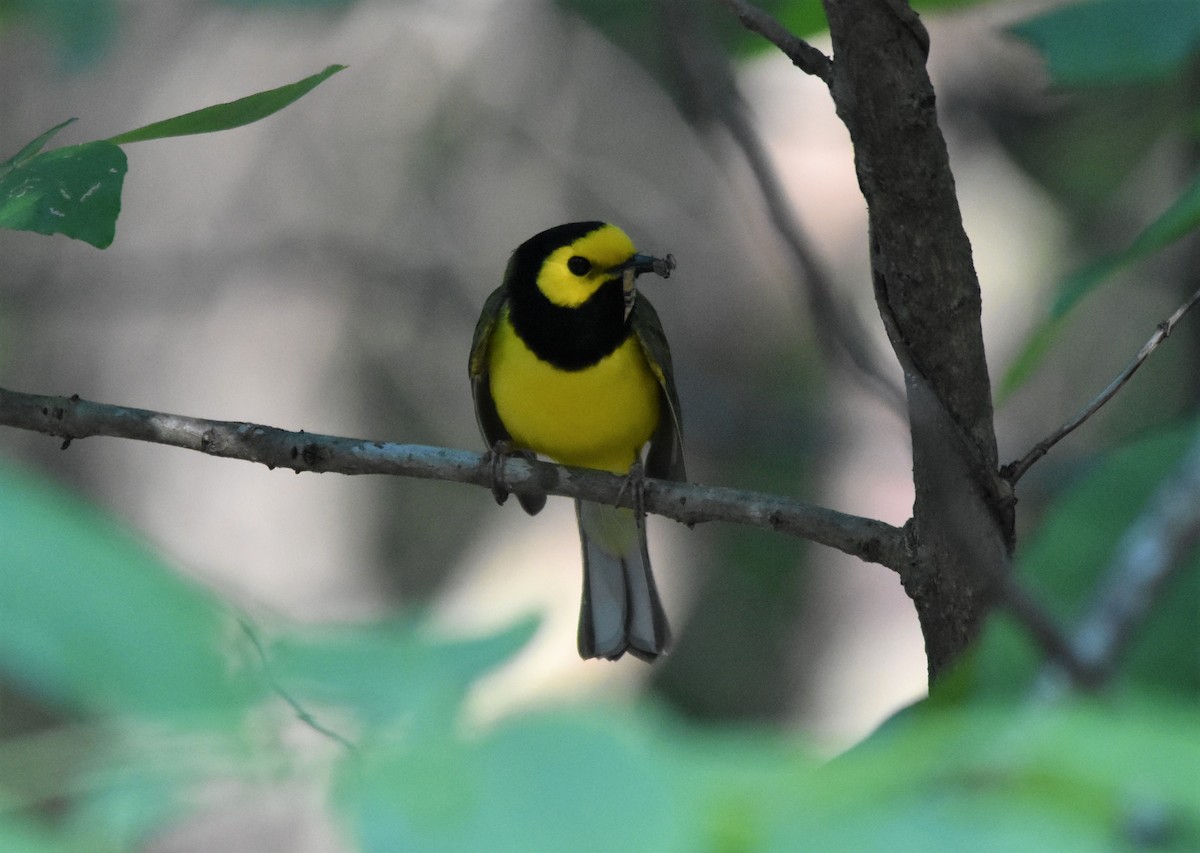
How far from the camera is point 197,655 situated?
63 cm

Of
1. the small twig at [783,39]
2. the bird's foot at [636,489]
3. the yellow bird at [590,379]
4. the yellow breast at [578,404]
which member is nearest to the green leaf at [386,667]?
the small twig at [783,39]

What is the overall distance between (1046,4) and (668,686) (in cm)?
373

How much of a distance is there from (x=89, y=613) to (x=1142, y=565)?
0.60 meters

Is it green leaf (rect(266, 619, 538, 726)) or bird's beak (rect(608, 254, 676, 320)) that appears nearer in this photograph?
green leaf (rect(266, 619, 538, 726))

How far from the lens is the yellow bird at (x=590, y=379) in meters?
3.75

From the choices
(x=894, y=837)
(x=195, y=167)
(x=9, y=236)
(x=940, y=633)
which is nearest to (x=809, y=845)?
(x=894, y=837)

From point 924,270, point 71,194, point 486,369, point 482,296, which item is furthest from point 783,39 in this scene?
point 482,296

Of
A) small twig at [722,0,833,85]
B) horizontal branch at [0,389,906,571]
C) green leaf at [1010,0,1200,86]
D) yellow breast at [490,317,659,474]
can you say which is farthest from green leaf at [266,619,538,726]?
yellow breast at [490,317,659,474]

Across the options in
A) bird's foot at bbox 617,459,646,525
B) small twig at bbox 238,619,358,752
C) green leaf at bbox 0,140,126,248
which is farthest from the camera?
bird's foot at bbox 617,459,646,525

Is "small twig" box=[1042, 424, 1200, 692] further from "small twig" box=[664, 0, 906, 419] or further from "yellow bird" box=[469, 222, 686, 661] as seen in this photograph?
"yellow bird" box=[469, 222, 686, 661]

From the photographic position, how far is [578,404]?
12.2 ft

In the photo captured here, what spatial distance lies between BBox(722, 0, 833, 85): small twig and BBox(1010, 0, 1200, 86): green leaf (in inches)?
24.4

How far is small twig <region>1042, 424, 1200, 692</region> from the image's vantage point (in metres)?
0.78

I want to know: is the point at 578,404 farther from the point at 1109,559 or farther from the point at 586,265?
the point at 1109,559
